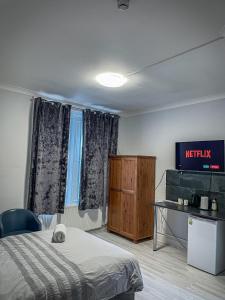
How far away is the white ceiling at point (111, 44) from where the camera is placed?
172 cm

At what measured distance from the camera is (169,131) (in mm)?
4527

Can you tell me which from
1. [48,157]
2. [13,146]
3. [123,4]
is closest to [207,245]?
[48,157]

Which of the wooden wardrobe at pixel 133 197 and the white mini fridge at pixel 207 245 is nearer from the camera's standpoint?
the white mini fridge at pixel 207 245

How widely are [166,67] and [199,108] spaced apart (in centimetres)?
161

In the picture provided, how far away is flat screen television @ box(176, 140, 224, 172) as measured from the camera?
11.9ft

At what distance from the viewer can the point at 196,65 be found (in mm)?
2641

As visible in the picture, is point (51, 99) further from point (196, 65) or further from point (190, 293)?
point (190, 293)

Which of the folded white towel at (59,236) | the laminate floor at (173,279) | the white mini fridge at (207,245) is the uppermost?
the folded white towel at (59,236)

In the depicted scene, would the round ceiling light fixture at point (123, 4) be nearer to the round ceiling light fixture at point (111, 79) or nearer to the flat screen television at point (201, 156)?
the round ceiling light fixture at point (111, 79)

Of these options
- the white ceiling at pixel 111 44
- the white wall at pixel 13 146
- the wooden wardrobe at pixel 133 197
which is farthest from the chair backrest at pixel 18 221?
the white ceiling at pixel 111 44

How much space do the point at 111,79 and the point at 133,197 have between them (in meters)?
2.26

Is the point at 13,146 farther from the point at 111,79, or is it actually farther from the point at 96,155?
the point at 111,79

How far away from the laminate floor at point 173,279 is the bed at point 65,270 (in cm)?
68

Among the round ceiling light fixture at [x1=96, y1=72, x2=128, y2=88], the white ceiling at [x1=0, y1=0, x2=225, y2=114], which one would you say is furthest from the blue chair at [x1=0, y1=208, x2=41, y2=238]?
the round ceiling light fixture at [x1=96, y1=72, x2=128, y2=88]
